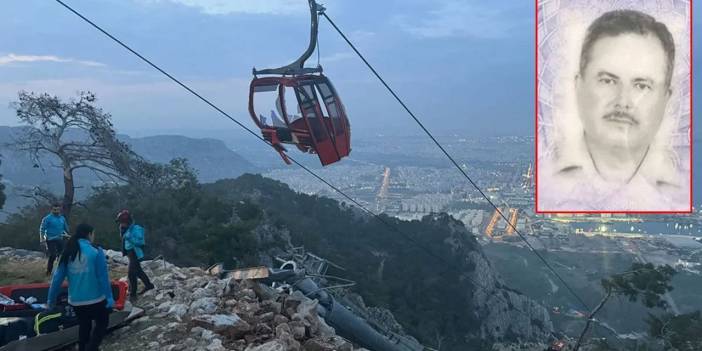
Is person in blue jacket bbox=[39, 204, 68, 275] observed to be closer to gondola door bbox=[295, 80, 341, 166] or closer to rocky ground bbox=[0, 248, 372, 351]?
rocky ground bbox=[0, 248, 372, 351]

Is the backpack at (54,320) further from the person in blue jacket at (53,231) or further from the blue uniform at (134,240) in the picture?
the person in blue jacket at (53,231)

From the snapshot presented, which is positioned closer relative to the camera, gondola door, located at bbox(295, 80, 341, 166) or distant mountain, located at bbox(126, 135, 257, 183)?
gondola door, located at bbox(295, 80, 341, 166)

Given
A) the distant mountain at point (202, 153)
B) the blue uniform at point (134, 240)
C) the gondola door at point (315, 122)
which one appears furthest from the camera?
the distant mountain at point (202, 153)

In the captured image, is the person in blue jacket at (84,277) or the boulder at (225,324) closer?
the person in blue jacket at (84,277)

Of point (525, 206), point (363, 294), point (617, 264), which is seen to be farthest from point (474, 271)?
point (525, 206)

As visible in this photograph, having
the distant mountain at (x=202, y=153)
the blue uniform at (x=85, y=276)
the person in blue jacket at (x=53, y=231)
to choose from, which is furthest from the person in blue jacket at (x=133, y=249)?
the distant mountain at (x=202, y=153)

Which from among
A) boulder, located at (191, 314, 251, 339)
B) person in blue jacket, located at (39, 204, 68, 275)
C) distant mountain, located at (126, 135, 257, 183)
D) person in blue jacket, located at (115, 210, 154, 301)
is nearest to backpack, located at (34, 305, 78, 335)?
boulder, located at (191, 314, 251, 339)

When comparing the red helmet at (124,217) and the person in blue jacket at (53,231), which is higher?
the red helmet at (124,217)

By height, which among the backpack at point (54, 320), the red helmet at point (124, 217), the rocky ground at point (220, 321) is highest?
the red helmet at point (124, 217)

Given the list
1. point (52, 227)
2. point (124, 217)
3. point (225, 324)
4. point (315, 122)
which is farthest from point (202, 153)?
point (225, 324)
